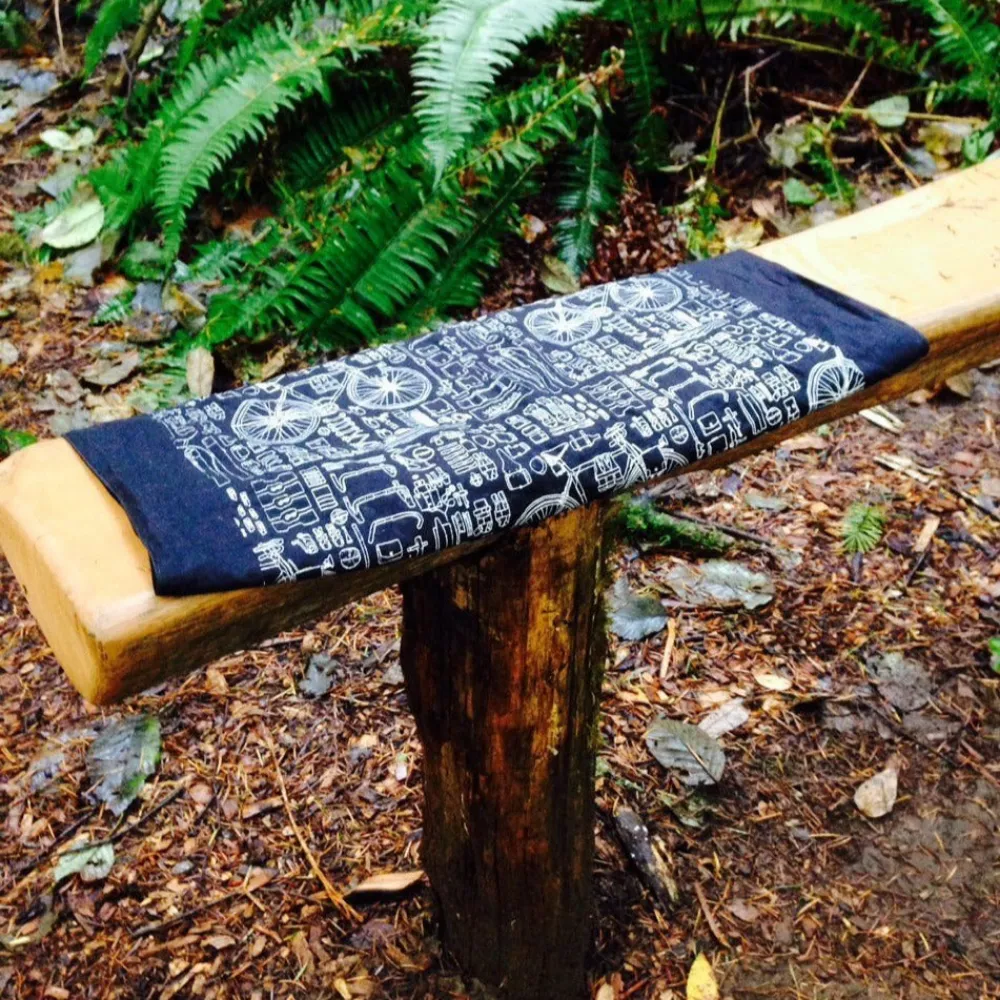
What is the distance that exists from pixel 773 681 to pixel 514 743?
107 centimetres

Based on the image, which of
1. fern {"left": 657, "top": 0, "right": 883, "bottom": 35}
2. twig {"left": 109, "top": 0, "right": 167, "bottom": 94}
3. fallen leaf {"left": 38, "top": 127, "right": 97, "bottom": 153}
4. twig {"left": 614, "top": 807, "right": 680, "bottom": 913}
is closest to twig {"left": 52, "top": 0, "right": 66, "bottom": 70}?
twig {"left": 109, "top": 0, "right": 167, "bottom": 94}

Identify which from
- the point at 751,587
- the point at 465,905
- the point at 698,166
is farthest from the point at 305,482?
the point at 698,166

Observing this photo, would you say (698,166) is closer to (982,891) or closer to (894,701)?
(894,701)

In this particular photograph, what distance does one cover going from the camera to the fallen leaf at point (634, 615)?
7.61ft

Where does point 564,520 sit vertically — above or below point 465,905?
above

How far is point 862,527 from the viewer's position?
8.30 feet

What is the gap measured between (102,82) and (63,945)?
380cm

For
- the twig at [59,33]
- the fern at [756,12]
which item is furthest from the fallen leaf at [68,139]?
the fern at [756,12]

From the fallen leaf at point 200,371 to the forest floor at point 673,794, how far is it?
31.6 inches

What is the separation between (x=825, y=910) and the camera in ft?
6.13

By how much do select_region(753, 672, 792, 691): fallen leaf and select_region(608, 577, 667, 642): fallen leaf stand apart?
10.2 inches

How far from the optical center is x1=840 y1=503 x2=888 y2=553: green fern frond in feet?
8.21

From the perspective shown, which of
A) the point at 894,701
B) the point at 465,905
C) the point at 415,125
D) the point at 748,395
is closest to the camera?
the point at 748,395

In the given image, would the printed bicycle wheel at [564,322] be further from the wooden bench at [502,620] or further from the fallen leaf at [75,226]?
the fallen leaf at [75,226]
